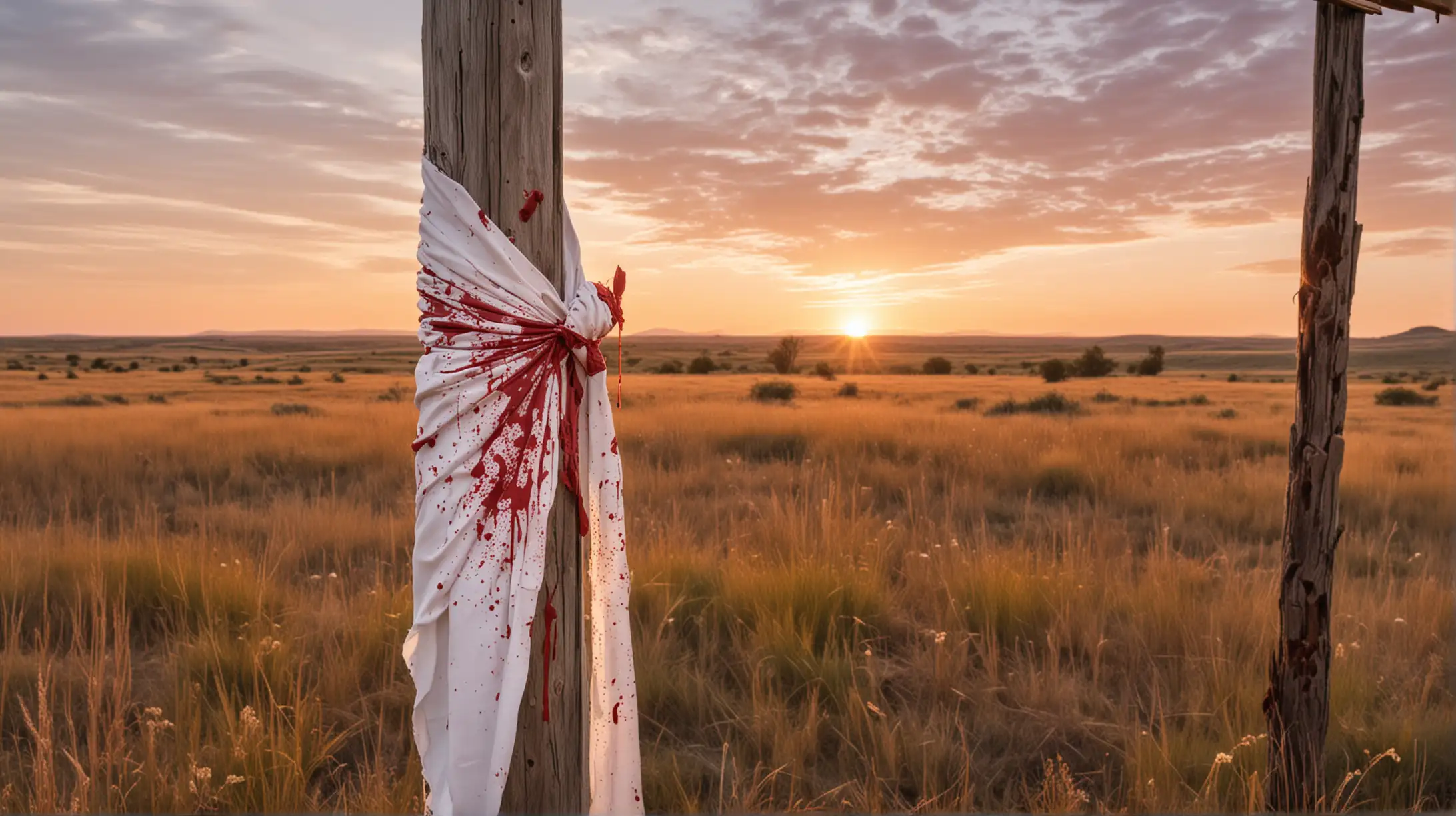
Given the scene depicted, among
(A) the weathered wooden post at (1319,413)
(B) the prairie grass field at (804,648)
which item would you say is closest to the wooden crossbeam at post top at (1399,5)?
(A) the weathered wooden post at (1319,413)

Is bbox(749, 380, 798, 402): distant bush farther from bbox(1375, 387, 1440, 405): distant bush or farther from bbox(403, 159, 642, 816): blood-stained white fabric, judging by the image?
bbox(403, 159, 642, 816): blood-stained white fabric

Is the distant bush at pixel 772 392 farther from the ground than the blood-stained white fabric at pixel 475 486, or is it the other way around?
the blood-stained white fabric at pixel 475 486

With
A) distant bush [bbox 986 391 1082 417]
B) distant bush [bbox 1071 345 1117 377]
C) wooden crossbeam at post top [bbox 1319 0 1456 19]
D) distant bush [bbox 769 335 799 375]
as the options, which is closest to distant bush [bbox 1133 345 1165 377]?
distant bush [bbox 1071 345 1117 377]

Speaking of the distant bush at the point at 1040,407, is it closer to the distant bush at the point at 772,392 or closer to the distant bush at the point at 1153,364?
the distant bush at the point at 772,392

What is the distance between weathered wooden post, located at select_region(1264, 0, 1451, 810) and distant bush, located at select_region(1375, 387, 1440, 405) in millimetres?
24238

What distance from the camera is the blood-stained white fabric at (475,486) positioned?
2328 millimetres

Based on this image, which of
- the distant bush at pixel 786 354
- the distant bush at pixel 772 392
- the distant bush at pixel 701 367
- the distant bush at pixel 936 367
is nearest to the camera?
the distant bush at pixel 772 392

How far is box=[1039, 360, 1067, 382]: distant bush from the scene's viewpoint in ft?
117

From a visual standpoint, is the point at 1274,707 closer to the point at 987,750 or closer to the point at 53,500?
the point at 987,750

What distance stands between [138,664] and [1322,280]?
19.8ft

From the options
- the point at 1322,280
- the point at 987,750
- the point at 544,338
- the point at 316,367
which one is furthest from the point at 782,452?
the point at 316,367

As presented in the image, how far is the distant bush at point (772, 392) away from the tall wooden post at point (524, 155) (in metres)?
18.2

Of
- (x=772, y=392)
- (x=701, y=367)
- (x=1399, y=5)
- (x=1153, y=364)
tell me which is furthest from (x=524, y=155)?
(x=1153, y=364)

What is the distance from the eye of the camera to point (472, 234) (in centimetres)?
234
